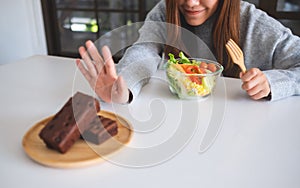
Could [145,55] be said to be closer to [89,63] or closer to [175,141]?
[89,63]

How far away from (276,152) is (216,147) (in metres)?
0.11

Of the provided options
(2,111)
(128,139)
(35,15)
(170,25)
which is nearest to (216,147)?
(128,139)

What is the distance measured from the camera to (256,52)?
109 centimetres

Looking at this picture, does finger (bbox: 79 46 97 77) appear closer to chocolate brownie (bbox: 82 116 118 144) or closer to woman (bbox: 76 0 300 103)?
woman (bbox: 76 0 300 103)

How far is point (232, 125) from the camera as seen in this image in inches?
27.4

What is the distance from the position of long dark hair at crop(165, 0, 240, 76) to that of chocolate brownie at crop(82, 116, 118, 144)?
59 cm

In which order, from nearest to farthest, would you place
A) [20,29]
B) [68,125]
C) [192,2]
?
[68,125] < [192,2] < [20,29]

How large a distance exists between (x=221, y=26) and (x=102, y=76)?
51 cm

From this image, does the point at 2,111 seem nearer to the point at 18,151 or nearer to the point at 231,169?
the point at 18,151

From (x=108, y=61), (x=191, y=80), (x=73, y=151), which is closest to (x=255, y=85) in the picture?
(x=191, y=80)

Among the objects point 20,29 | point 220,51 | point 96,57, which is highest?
point 96,57

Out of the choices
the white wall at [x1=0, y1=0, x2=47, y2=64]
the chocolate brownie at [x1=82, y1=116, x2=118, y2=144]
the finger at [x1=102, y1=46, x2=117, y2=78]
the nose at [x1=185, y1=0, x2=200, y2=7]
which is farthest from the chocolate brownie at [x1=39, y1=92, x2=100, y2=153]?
the white wall at [x1=0, y1=0, x2=47, y2=64]

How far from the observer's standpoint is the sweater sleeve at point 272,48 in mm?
859

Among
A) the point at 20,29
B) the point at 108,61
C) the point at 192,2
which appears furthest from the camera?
the point at 20,29
